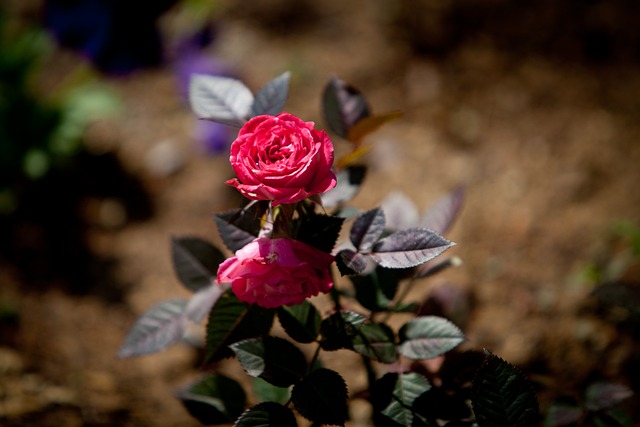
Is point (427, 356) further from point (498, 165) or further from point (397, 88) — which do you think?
point (397, 88)

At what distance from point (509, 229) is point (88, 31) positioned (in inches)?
58.1

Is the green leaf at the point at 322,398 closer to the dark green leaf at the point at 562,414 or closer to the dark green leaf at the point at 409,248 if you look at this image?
the dark green leaf at the point at 409,248

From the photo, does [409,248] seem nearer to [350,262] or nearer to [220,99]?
[350,262]

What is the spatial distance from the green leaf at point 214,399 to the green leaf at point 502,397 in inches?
16.0

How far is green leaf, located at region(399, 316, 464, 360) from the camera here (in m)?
0.81

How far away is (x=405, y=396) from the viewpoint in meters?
0.81

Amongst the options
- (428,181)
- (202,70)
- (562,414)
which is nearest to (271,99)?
(562,414)

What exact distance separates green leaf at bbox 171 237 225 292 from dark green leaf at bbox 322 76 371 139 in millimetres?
301

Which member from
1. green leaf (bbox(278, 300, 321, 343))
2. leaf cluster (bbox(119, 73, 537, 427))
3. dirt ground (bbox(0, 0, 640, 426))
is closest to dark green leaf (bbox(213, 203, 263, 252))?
leaf cluster (bbox(119, 73, 537, 427))

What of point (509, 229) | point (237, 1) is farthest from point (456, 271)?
point (237, 1)

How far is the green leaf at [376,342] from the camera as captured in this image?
80 cm

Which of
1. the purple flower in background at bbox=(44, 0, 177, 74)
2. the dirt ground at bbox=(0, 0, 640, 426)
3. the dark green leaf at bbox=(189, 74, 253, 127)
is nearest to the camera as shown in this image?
the dark green leaf at bbox=(189, 74, 253, 127)

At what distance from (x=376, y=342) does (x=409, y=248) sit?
0.16 m

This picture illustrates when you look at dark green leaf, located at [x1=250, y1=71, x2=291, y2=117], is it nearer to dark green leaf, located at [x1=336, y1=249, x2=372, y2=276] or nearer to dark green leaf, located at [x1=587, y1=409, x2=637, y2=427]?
dark green leaf, located at [x1=336, y1=249, x2=372, y2=276]
